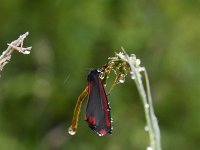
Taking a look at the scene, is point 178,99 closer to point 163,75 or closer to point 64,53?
point 163,75

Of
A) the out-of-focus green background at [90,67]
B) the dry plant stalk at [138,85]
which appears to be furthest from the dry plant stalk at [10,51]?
the out-of-focus green background at [90,67]

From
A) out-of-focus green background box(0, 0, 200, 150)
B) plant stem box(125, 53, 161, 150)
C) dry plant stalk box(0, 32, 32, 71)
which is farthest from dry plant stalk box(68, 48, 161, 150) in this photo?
out-of-focus green background box(0, 0, 200, 150)

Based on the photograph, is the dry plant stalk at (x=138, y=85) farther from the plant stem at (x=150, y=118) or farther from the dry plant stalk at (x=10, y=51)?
the dry plant stalk at (x=10, y=51)

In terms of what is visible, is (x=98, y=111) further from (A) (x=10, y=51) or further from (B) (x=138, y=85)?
(B) (x=138, y=85)

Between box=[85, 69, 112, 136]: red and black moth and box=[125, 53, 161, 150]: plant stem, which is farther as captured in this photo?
box=[85, 69, 112, 136]: red and black moth

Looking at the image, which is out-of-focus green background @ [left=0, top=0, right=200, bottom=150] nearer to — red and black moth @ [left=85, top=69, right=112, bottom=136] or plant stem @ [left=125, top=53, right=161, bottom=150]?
red and black moth @ [left=85, top=69, right=112, bottom=136]

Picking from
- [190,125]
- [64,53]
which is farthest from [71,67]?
[190,125]
